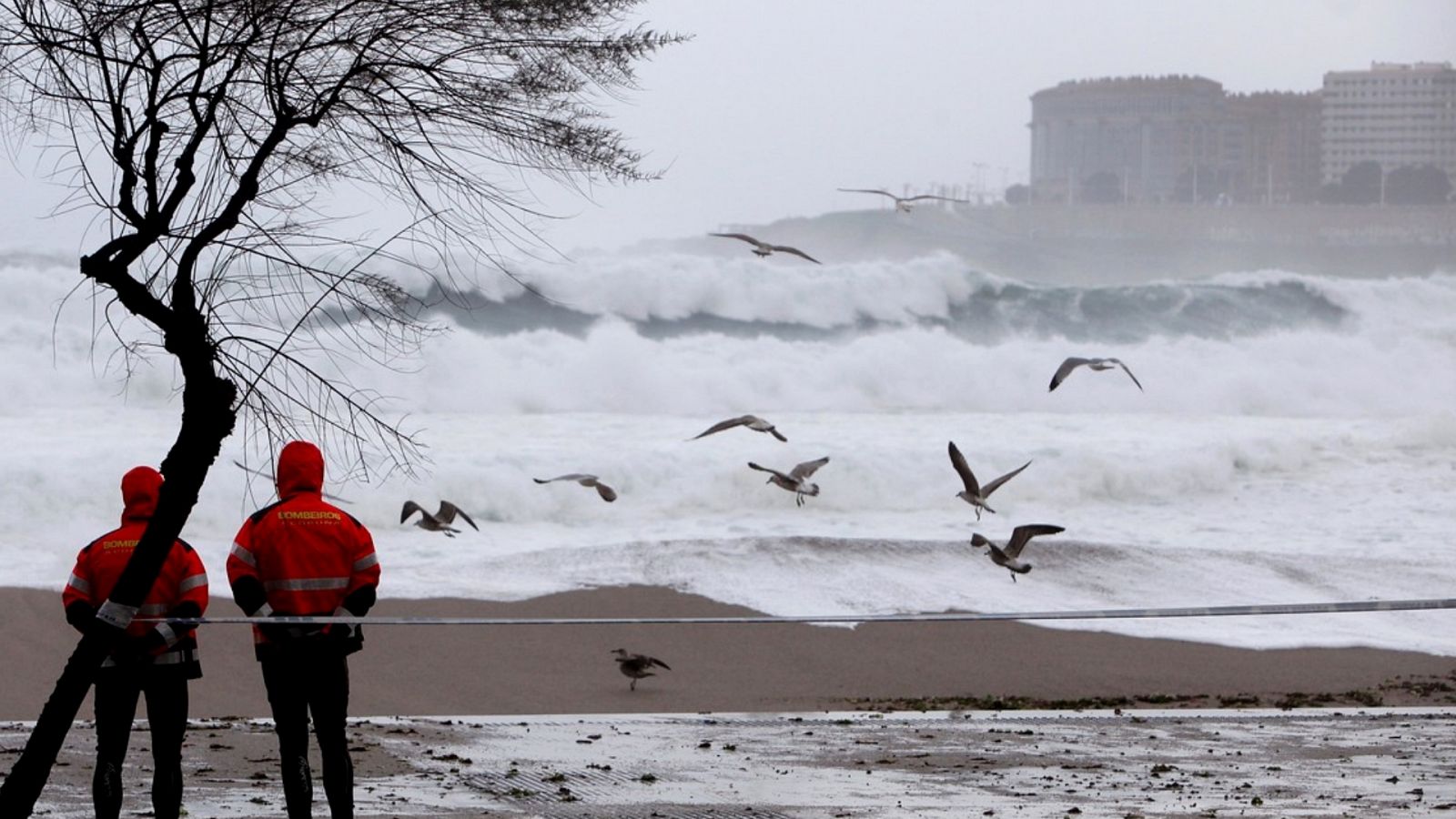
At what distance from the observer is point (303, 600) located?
5535 mm

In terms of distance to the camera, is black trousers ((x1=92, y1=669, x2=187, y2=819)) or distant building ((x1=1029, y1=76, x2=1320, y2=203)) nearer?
black trousers ((x1=92, y1=669, x2=187, y2=819))

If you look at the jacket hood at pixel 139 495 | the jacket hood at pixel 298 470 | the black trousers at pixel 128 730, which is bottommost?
the black trousers at pixel 128 730

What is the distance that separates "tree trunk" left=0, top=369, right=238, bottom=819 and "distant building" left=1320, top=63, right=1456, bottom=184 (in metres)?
61.8

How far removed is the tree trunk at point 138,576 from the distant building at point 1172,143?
61.3 m

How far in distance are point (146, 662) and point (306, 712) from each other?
0.49 metres

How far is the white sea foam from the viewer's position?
53.7ft

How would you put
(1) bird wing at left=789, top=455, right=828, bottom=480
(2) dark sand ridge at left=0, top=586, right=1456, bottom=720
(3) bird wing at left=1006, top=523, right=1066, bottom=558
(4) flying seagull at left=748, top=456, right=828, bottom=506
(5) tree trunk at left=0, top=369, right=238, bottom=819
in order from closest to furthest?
1. (5) tree trunk at left=0, top=369, right=238, bottom=819
2. (3) bird wing at left=1006, top=523, right=1066, bottom=558
3. (2) dark sand ridge at left=0, top=586, right=1456, bottom=720
4. (4) flying seagull at left=748, top=456, right=828, bottom=506
5. (1) bird wing at left=789, top=455, right=828, bottom=480

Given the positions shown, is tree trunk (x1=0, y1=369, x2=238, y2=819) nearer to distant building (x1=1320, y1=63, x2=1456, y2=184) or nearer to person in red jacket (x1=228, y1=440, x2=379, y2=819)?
person in red jacket (x1=228, y1=440, x2=379, y2=819)

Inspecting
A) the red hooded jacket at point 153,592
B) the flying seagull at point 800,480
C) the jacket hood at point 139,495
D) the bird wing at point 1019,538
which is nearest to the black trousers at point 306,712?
the red hooded jacket at point 153,592

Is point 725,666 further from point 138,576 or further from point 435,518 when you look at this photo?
point 138,576

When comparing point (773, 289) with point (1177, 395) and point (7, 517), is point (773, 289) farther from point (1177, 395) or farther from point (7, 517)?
point (7, 517)

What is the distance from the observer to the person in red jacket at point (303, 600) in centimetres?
553

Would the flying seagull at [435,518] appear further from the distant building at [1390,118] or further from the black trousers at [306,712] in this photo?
the distant building at [1390,118]

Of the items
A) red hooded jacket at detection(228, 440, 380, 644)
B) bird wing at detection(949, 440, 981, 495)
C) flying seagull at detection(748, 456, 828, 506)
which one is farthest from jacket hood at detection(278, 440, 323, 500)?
flying seagull at detection(748, 456, 828, 506)
